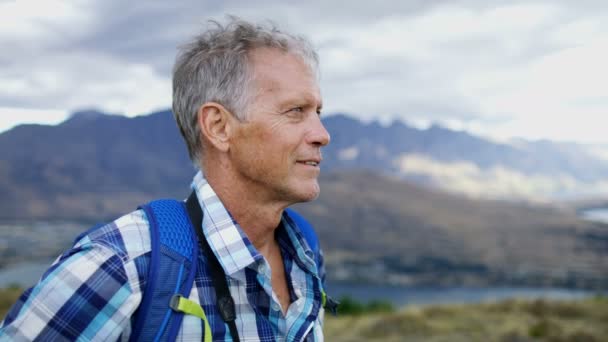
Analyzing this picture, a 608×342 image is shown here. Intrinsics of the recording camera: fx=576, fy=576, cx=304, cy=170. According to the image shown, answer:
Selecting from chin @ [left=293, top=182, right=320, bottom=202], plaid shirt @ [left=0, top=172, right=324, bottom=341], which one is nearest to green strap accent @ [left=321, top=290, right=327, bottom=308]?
plaid shirt @ [left=0, top=172, right=324, bottom=341]

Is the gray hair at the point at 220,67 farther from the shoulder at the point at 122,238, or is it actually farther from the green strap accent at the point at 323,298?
the green strap accent at the point at 323,298

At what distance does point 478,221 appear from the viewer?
487 feet

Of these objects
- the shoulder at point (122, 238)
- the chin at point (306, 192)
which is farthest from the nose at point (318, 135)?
the shoulder at point (122, 238)

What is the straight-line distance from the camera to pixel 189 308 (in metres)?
1.42

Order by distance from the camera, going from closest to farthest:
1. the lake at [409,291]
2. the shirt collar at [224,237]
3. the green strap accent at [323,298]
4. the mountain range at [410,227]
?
the shirt collar at [224,237], the green strap accent at [323,298], the lake at [409,291], the mountain range at [410,227]

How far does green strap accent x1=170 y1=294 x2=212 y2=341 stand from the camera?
140 centimetres

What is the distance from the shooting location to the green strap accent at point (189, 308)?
4.60 feet

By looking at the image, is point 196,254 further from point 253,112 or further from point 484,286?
point 484,286

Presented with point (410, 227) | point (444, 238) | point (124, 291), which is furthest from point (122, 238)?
point (410, 227)

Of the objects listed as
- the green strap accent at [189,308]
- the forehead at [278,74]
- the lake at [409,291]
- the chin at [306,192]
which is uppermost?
the forehead at [278,74]

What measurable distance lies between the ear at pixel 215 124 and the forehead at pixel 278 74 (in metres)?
0.13

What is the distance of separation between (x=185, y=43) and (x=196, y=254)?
0.74 metres

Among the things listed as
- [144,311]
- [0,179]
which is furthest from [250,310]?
[0,179]

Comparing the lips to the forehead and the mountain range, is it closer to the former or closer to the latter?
the forehead
